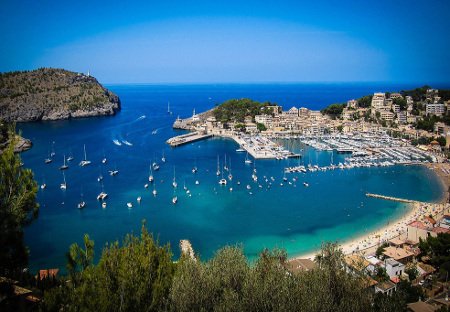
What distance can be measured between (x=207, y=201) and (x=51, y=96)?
50099mm

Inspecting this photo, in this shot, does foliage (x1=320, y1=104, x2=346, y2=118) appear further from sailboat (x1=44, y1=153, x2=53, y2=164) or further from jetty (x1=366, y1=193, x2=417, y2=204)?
sailboat (x1=44, y1=153, x2=53, y2=164)

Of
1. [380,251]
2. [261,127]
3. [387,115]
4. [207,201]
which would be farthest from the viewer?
[387,115]

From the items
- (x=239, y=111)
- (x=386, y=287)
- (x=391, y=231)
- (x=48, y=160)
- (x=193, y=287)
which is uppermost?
(x=239, y=111)

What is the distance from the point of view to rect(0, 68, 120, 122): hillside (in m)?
56.4

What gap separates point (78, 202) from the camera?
21.5m

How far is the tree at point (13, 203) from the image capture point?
5512 mm

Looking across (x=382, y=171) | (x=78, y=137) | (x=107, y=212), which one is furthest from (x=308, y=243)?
(x=78, y=137)

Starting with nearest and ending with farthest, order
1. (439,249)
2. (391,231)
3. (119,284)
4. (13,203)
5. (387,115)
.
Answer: (119,284) → (13,203) → (439,249) → (391,231) → (387,115)

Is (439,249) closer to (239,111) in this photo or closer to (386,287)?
(386,287)

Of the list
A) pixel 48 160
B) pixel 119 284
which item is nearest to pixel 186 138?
pixel 48 160

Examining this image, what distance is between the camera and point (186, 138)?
136 feet

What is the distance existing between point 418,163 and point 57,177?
93.0 ft

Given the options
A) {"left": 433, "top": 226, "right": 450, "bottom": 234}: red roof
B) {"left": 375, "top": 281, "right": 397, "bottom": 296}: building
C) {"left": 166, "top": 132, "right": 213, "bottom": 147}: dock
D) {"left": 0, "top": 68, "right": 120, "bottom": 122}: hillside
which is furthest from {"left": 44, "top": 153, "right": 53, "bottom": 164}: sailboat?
{"left": 433, "top": 226, "right": 450, "bottom": 234}: red roof

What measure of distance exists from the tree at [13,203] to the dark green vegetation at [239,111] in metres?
43.1
